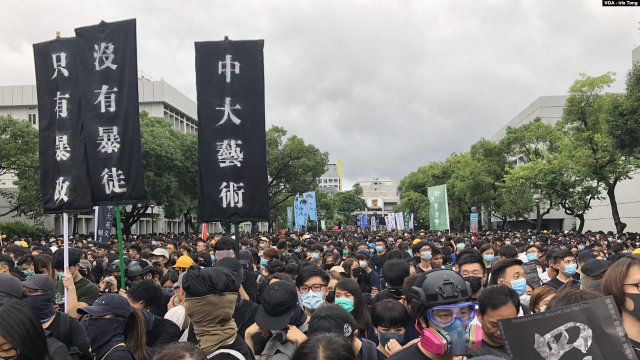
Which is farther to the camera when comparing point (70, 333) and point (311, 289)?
point (311, 289)

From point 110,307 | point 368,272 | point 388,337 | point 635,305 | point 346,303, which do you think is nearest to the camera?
point 635,305

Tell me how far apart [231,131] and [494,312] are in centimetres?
430

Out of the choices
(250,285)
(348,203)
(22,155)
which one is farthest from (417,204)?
(250,285)

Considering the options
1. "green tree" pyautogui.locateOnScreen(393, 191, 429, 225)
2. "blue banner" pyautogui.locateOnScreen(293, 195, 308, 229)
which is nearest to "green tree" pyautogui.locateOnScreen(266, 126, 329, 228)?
"blue banner" pyautogui.locateOnScreen(293, 195, 308, 229)

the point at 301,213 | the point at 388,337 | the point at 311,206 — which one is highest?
the point at 311,206

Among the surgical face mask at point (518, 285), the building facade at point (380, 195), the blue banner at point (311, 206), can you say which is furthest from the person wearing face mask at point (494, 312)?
the building facade at point (380, 195)

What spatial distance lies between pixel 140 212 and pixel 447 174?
112 feet

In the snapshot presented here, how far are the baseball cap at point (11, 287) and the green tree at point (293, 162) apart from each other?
45285 mm

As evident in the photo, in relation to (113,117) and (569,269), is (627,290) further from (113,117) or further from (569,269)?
(113,117)

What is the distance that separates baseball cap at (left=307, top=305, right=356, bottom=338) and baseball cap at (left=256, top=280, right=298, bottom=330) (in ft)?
0.62

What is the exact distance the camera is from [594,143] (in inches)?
1097

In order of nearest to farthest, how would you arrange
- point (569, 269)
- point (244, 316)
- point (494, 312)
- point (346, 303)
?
1. point (494, 312)
2. point (244, 316)
3. point (346, 303)
4. point (569, 269)

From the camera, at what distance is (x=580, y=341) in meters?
2.01

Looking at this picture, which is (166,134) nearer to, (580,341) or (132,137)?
(132,137)
